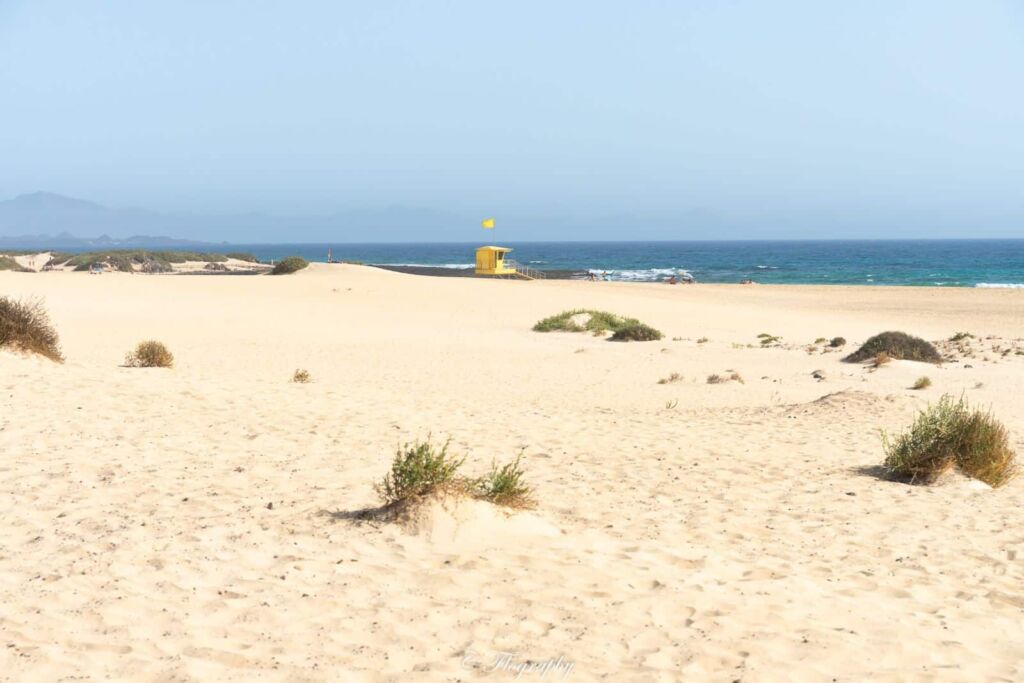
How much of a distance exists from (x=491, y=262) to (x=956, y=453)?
54.2m

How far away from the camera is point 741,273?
286 ft

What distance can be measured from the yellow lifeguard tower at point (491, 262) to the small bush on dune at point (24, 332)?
48.1 metres

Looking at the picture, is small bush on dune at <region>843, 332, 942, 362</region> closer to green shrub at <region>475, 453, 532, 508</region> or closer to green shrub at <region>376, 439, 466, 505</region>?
green shrub at <region>475, 453, 532, 508</region>

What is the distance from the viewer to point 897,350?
22781 millimetres

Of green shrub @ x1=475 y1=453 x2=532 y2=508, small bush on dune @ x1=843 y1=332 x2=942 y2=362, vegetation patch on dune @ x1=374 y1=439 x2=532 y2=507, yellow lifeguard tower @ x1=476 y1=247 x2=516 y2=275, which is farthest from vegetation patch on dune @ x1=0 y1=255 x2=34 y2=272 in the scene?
green shrub @ x1=475 y1=453 x2=532 y2=508

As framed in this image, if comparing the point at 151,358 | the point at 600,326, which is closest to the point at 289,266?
the point at 600,326

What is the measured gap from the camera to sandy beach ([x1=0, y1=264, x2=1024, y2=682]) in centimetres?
498

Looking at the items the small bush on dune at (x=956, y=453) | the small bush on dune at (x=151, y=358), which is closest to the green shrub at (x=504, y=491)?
the small bush on dune at (x=956, y=453)

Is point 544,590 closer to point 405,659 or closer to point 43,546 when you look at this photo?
point 405,659

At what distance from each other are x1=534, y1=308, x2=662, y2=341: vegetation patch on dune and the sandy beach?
34.0ft

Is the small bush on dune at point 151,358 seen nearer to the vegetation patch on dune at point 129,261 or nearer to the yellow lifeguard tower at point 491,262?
the vegetation patch on dune at point 129,261

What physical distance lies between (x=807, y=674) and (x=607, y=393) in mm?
12652

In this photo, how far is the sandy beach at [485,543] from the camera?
4.98 meters

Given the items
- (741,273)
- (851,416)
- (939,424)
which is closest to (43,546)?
(939,424)
